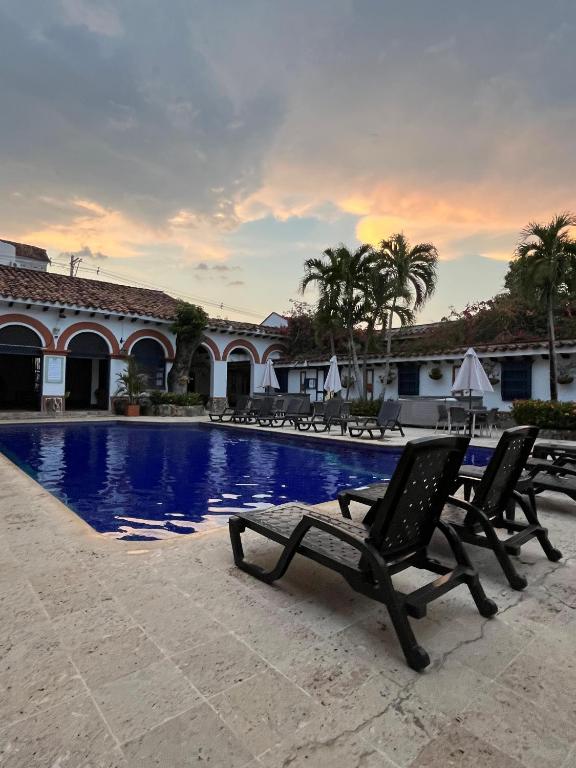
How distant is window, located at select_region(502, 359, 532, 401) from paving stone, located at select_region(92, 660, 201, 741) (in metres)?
16.3

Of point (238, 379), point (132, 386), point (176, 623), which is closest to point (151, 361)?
point (132, 386)

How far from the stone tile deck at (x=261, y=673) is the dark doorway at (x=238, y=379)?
74.9 ft

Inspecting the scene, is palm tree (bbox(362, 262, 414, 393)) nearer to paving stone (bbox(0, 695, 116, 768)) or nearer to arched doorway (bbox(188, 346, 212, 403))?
arched doorway (bbox(188, 346, 212, 403))

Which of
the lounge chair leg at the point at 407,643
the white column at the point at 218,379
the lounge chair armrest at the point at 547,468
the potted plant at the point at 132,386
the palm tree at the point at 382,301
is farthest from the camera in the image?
the white column at the point at 218,379

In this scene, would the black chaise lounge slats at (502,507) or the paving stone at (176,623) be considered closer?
the paving stone at (176,623)

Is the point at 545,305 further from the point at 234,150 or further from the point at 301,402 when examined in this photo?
the point at 234,150

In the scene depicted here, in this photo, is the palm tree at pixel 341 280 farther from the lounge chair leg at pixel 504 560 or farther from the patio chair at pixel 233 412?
the lounge chair leg at pixel 504 560

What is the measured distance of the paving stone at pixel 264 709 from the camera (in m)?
1.45

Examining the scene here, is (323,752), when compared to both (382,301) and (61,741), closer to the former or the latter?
(61,741)

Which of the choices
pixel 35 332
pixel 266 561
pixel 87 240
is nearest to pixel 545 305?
pixel 266 561

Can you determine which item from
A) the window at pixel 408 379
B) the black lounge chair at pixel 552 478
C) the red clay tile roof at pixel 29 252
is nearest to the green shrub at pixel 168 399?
the window at pixel 408 379

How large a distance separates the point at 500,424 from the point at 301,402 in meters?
6.86

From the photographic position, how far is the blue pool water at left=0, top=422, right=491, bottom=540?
496 centimetres

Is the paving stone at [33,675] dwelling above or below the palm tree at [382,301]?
below
